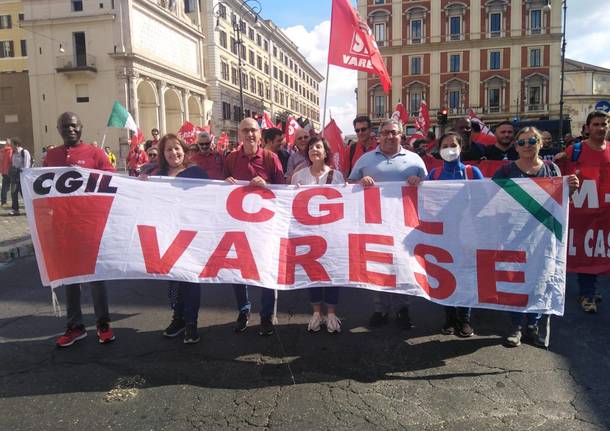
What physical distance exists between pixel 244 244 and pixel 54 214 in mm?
1664

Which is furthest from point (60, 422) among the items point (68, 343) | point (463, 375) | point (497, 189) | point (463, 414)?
point (497, 189)

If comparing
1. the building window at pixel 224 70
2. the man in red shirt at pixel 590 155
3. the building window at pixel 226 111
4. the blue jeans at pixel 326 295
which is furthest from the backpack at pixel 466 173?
the building window at pixel 224 70

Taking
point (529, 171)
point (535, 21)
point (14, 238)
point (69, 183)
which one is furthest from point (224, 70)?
point (529, 171)

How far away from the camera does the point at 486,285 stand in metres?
3.66

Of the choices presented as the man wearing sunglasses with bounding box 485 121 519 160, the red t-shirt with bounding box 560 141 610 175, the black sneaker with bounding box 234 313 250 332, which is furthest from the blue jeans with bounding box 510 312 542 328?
the man wearing sunglasses with bounding box 485 121 519 160

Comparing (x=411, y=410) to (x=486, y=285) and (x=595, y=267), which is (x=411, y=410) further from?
(x=595, y=267)

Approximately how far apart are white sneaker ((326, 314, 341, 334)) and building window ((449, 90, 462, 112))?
175ft

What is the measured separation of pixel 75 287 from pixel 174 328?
0.93 m

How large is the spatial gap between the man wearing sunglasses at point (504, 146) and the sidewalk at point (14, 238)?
740cm

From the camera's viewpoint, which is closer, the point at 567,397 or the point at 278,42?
the point at 567,397

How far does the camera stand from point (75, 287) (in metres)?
4.04

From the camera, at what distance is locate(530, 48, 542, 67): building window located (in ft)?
167

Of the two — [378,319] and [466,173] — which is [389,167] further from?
[378,319]

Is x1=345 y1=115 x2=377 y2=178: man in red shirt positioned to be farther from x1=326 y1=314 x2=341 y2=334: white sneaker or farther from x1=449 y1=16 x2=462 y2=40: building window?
x1=449 y1=16 x2=462 y2=40: building window
